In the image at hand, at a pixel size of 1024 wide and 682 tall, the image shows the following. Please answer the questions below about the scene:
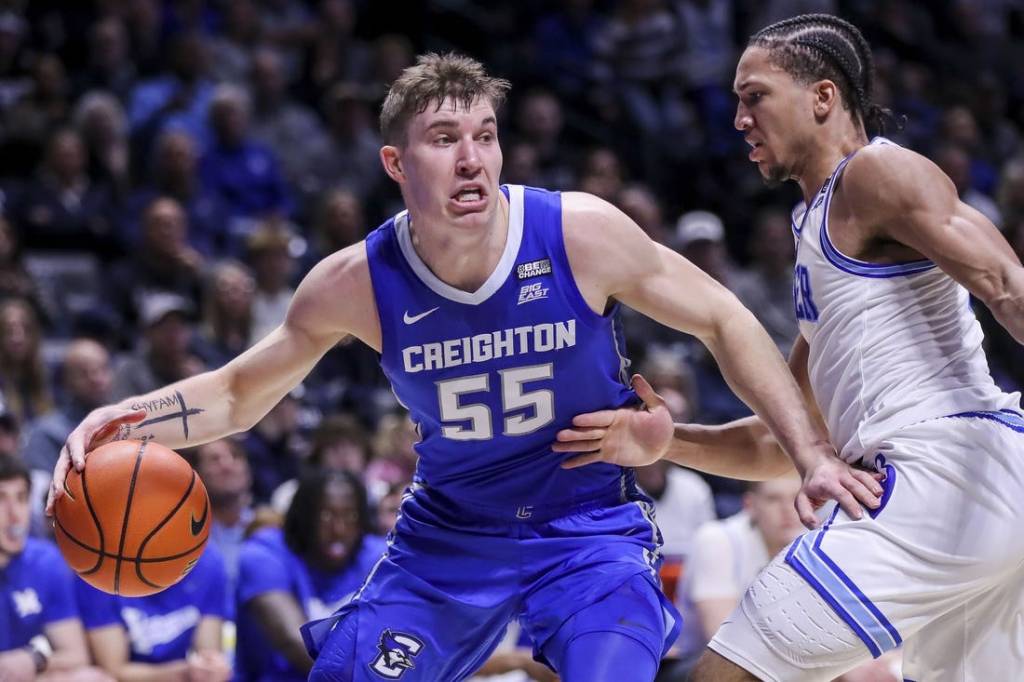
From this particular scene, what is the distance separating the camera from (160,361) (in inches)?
313

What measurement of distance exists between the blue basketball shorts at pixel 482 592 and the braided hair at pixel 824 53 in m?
1.36

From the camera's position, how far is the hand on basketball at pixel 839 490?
3.54m

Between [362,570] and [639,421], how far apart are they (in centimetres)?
263

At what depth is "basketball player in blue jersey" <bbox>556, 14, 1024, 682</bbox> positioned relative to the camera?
3512 mm

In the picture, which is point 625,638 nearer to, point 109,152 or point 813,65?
point 813,65

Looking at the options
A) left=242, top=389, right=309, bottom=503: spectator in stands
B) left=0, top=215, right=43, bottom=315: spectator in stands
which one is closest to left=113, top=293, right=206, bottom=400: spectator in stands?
left=242, top=389, right=309, bottom=503: spectator in stands

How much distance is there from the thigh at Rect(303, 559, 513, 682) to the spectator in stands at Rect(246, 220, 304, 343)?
486cm

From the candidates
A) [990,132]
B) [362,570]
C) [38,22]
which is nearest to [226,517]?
[362,570]

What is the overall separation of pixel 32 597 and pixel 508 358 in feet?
9.75

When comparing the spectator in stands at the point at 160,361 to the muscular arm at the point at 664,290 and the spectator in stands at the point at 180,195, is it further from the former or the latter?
the muscular arm at the point at 664,290

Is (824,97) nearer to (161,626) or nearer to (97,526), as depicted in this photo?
(97,526)

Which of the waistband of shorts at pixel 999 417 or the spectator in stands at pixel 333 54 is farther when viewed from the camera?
the spectator in stands at pixel 333 54

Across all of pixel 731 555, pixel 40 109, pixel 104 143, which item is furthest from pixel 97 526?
pixel 40 109

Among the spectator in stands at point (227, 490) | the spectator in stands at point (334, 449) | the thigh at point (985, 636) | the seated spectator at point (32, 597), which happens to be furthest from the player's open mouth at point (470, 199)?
the spectator in stands at point (334, 449)
